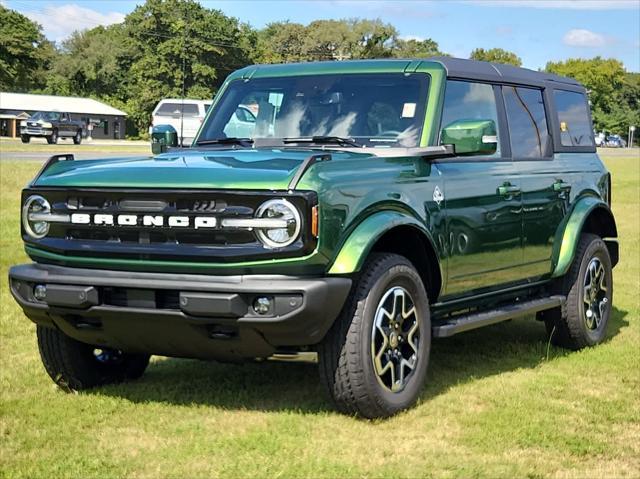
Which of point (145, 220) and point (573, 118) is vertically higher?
point (573, 118)

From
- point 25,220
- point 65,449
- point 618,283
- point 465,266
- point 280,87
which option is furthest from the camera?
point 618,283

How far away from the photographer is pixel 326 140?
6.23m

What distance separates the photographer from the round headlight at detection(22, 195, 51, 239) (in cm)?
551

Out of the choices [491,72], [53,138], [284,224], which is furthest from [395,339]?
[53,138]

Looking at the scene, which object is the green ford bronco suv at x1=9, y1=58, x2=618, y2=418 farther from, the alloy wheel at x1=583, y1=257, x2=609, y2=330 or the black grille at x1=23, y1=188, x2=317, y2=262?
the alloy wheel at x1=583, y1=257, x2=609, y2=330

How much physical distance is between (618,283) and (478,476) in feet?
24.6

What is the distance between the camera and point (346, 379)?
17.1ft

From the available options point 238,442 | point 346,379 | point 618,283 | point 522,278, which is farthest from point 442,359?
point 618,283

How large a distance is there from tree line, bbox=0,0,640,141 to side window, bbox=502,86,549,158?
182 ft

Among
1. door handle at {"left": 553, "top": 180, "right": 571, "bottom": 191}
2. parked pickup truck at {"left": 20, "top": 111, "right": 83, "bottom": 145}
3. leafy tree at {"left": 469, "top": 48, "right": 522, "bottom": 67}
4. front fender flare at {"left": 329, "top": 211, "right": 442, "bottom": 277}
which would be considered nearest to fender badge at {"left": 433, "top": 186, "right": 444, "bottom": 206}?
front fender flare at {"left": 329, "top": 211, "right": 442, "bottom": 277}

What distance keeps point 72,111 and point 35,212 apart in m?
79.2

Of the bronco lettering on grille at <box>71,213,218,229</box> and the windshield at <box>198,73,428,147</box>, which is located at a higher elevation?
the windshield at <box>198,73,428,147</box>

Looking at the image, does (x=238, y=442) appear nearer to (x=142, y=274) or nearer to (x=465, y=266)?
(x=142, y=274)

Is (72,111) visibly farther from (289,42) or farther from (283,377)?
(283,377)
